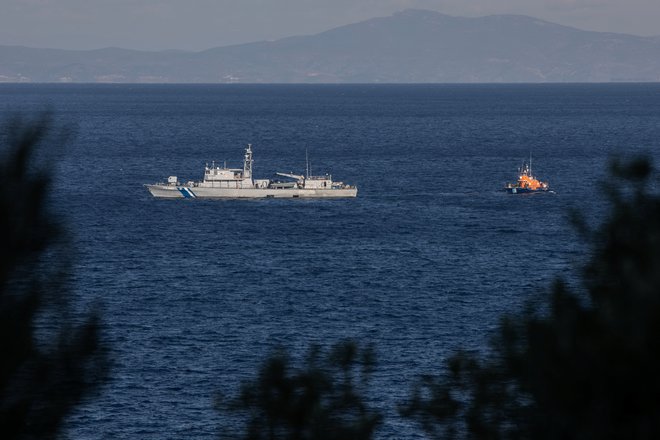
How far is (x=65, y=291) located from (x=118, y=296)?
48.1 meters

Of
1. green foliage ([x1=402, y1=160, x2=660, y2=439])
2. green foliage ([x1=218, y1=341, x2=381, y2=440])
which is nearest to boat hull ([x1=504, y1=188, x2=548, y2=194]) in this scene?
green foliage ([x1=402, y1=160, x2=660, y2=439])

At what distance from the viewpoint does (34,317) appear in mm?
12305

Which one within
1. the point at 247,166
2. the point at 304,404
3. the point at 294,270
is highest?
the point at 304,404

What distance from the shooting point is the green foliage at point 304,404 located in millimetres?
12992

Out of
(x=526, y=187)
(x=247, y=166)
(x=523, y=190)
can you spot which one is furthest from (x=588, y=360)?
(x=247, y=166)

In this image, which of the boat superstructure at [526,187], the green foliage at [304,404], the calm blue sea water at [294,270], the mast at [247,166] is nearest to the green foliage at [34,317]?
the calm blue sea water at [294,270]

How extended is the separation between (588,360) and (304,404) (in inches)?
140

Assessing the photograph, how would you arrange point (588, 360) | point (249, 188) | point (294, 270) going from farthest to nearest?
point (249, 188), point (294, 270), point (588, 360)

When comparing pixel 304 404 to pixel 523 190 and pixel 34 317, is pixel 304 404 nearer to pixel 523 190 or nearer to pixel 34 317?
pixel 34 317

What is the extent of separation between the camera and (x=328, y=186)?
108000mm

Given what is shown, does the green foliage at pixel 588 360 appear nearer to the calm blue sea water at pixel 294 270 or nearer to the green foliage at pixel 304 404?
the green foliage at pixel 304 404

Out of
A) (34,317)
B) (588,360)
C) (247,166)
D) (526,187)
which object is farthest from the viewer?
(247,166)

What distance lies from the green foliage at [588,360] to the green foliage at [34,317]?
4.10 meters

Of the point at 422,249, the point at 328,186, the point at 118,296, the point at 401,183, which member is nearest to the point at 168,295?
the point at 118,296
